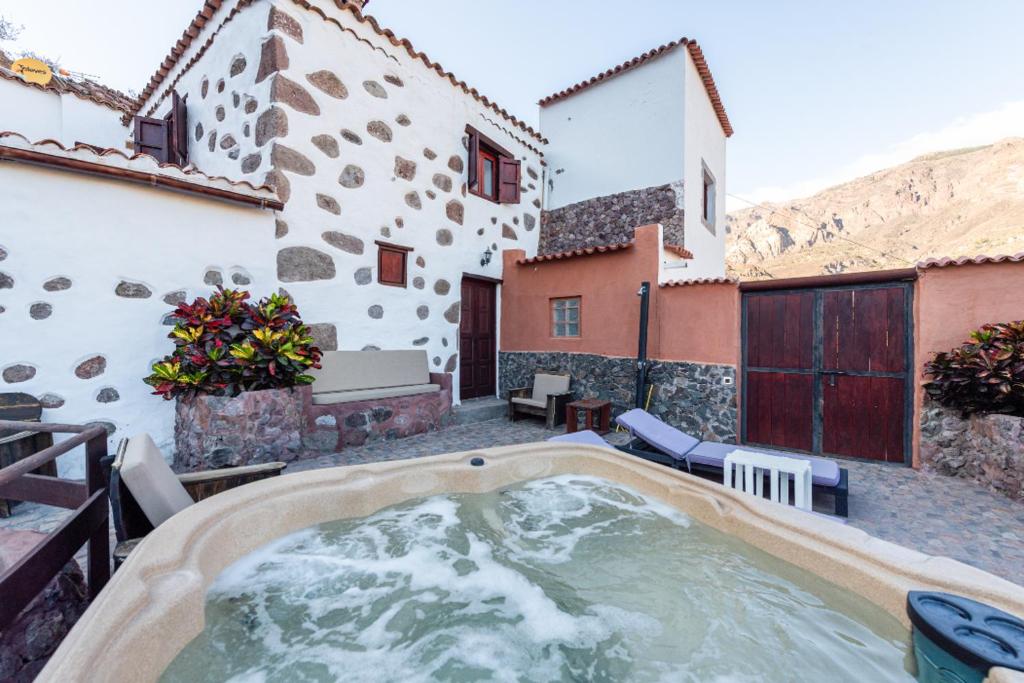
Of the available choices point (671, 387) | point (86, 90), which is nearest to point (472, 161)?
point (671, 387)

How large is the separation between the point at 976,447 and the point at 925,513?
49.8 inches

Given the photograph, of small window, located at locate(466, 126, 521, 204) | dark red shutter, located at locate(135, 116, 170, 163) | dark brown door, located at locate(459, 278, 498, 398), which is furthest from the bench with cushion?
dark red shutter, located at locate(135, 116, 170, 163)

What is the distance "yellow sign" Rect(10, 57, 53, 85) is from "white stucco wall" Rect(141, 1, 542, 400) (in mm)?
1449

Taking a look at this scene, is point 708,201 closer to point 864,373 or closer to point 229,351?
point 864,373

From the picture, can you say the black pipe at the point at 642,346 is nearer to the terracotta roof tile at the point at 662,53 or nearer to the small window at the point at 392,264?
the small window at the point at 392,264

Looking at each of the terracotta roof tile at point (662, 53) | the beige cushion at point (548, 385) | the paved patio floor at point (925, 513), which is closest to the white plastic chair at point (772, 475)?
the paved patio floor at point (925, 513)

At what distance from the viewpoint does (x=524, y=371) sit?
23.8 ft

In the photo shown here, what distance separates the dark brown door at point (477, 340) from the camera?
711cm

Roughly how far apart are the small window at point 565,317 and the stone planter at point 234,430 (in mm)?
4096

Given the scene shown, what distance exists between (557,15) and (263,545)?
9.44 metres

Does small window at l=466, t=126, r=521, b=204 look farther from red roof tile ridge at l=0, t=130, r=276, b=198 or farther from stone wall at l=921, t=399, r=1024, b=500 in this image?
stone wall at l=921, t=399, r=1024, b=500

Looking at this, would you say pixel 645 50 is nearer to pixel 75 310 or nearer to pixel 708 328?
pixel 708 328

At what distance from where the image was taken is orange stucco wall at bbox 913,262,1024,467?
3814 mm

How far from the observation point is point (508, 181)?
299 inches
